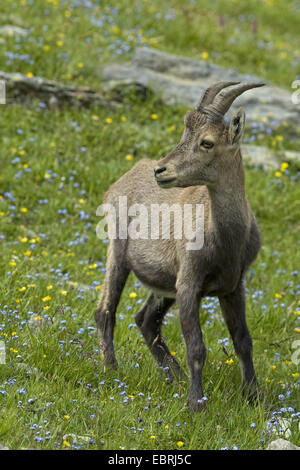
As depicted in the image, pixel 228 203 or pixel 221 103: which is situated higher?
pixel 221 103

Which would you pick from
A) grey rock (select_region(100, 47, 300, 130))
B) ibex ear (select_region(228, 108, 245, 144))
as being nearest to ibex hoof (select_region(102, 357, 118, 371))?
ibex ear (select_region(228, 108, 245, 144))

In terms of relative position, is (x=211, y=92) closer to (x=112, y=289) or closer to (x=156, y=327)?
(x=112, y=289)

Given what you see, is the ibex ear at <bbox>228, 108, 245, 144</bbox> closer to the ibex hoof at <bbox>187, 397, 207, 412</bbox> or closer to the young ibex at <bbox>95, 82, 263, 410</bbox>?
the young ibex at <bbox>95, 82, 263, 410</bbox>

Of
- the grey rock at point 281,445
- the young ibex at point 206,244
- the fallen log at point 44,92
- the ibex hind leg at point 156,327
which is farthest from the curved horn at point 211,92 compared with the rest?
the fallen log at point 44,92

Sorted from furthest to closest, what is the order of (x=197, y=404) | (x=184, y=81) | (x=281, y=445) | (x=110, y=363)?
(x=184, y=81), (x=110, y=363), (x=197, y=404), (x=281, y=445)

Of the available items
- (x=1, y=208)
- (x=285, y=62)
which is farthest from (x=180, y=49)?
(x=1, y=208)

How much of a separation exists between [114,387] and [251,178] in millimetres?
5278

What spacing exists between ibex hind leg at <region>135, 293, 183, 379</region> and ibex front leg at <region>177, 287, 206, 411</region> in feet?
1.89

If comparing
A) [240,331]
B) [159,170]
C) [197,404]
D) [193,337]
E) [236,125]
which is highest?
[236,125]

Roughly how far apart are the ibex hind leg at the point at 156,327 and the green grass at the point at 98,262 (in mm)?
111

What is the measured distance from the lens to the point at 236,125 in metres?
5.42

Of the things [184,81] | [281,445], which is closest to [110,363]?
[281,445]

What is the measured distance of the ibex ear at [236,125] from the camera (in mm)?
5410

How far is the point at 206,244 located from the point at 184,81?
21.6 ft
